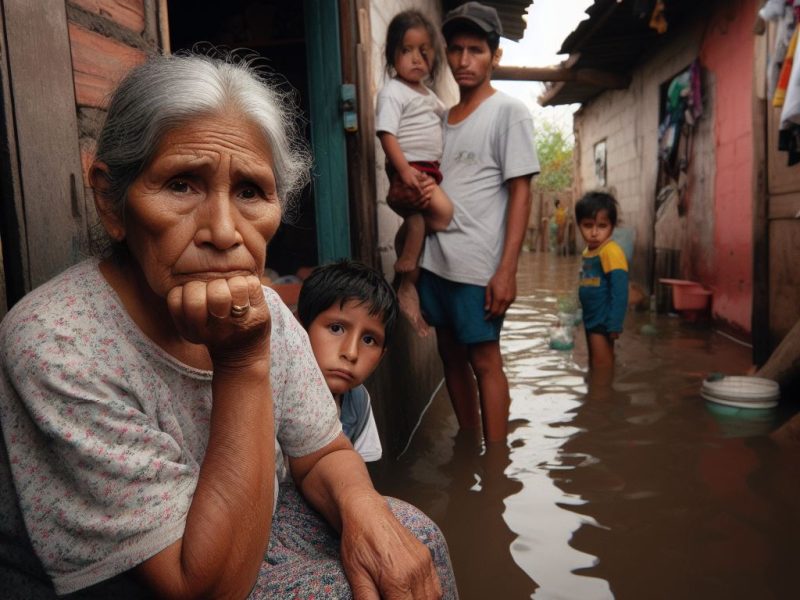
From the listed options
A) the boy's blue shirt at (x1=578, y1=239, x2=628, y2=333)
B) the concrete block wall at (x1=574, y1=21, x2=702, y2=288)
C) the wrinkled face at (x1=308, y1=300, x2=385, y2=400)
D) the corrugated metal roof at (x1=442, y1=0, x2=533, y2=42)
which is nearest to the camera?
the wrinkled face at (x1=308, y1=300, x2=385, y2=400)

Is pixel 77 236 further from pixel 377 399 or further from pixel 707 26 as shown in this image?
pixel 707 26

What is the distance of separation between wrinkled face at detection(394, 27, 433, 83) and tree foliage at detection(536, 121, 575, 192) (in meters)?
27.2

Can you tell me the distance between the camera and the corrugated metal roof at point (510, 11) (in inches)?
275

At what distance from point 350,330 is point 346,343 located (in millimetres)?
59

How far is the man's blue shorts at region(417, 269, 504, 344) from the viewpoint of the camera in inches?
122

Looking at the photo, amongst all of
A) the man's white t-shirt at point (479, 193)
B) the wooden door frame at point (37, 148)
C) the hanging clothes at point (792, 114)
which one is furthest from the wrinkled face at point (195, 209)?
the hanging clothes at point (792, 114)

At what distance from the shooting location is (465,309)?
3111 millimetres

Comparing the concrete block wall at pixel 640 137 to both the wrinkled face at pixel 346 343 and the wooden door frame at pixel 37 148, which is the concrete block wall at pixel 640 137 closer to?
the wrinkled face at pixel 346 343

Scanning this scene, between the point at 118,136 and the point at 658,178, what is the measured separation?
30.4ft

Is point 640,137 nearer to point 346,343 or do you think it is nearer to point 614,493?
point 614,493

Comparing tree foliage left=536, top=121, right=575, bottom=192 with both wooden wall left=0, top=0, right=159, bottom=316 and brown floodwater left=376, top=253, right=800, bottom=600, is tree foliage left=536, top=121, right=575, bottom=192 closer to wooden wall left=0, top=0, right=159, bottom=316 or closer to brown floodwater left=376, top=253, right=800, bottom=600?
brown floodwater left=376, top=253, right=800, bottom=600

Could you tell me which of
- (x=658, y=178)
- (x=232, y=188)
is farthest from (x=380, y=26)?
(x=658, y=178)

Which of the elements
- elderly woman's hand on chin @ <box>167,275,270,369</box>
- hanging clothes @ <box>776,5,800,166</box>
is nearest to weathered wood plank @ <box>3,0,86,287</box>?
elderly woman's hand on chin @ <box>167,275,270,369</box>

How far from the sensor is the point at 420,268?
330cm
